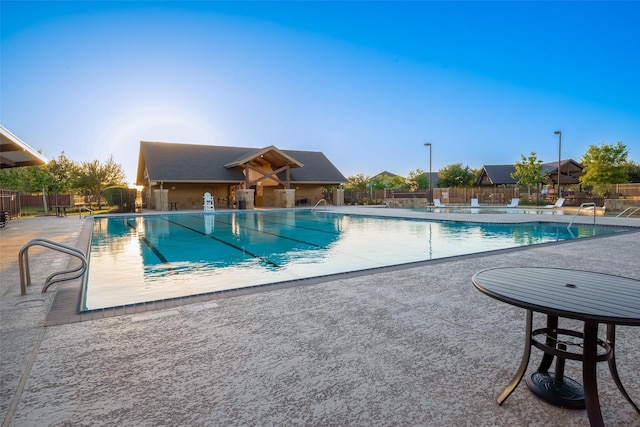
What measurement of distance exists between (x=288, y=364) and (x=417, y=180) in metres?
63.1

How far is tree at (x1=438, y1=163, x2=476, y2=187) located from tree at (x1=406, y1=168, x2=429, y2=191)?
19.8 ft

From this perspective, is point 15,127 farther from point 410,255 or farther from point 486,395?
point 486,395

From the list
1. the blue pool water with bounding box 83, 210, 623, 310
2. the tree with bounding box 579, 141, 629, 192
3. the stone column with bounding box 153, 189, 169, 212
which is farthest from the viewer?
the tree with bounding box 579, 141, 629, 192

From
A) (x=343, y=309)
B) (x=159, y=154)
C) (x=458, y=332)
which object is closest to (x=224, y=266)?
(x=343, y=309)

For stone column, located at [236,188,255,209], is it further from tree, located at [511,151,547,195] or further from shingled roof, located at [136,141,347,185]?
tree, located at [511,151,547,195]

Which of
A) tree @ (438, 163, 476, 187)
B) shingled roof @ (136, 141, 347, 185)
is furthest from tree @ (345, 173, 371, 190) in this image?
shingled roof @ (136, 141, 347, 185)

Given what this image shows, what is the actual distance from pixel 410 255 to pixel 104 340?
6.70 meters

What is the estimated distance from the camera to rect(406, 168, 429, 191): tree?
61828 millimetres

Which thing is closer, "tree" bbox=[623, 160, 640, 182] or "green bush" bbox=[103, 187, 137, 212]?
"green bush" bbox=[103, 187, 137, 212]

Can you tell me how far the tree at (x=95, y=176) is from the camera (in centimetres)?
3634

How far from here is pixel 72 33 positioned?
16219mm

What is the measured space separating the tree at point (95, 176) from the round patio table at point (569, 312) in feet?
132

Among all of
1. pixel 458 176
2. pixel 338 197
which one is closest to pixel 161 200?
pixel 338 197

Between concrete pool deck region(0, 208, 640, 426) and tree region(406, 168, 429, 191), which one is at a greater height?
tree region(406, 168, 429, 191)
